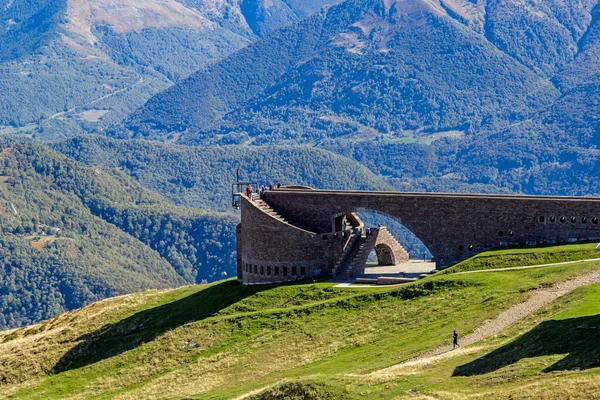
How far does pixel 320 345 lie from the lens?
7244 centimetres

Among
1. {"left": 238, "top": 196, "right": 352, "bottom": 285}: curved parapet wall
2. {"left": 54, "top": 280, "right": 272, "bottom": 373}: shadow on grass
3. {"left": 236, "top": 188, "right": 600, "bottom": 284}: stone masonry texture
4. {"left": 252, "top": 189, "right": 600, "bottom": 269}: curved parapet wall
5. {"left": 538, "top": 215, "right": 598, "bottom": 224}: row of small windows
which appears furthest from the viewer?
{"left": 238, "top": 196, "right": 352, "bottom": 285}: curved parapet wall

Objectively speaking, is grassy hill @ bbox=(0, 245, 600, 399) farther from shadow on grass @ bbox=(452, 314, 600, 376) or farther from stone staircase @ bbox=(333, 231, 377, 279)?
stone staircase @ bbox=(333, 231, 377, 279)

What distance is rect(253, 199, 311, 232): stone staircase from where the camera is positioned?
304 feet

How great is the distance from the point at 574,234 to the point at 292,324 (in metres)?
19.6

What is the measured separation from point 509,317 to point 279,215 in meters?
31.3

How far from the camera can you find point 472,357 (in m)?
59.5

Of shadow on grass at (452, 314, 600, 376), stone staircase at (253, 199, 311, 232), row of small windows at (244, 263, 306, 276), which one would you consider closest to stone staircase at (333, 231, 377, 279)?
row of small windows at (244, 263, 306, 276)

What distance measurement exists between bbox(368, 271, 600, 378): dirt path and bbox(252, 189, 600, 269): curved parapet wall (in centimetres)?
1260

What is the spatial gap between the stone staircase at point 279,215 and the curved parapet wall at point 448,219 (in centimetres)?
33

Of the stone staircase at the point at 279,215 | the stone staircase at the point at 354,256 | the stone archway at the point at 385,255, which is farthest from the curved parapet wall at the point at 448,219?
the stone archway at the point at 385,255

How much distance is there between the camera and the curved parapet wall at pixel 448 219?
82.0 metres

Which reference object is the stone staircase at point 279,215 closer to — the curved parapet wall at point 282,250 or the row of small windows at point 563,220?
the curved parapet wall at point 282,250

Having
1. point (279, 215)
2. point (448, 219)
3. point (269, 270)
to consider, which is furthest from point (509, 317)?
point (279, 215)

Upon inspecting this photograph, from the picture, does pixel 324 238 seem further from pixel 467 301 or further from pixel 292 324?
pixel 467 301
